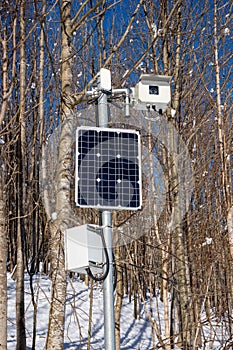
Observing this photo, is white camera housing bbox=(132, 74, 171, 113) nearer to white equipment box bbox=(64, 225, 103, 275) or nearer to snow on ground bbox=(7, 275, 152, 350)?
white equipment box bbox=(64, 225, 103, 275)

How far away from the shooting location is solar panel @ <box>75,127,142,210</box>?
2.20 meters

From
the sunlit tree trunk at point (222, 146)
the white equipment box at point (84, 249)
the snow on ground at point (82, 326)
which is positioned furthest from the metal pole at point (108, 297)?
the snow on ground at point (82, 326)

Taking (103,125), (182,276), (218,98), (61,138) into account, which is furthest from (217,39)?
(103,125)

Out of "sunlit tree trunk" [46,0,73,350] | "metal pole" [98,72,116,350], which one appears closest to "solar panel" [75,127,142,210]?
"metal pole" [98,72,116,350]

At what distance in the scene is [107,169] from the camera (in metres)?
2.26

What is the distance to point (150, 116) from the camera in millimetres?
2555

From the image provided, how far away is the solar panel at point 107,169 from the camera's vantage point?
2203mm

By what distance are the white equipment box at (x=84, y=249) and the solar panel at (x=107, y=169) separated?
0.13m

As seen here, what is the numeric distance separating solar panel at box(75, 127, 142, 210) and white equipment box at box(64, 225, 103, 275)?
0.43 ft

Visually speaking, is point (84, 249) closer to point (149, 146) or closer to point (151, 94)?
point (151, 94)

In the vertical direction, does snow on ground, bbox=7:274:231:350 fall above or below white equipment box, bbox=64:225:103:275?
below

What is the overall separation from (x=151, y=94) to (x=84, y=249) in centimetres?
88

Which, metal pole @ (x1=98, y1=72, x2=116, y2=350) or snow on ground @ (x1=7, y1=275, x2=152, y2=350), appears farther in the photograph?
snow on ground @ (x1=7, y1=275, x2=152, y2=350)

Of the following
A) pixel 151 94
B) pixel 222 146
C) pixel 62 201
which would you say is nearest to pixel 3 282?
pixel 62 201
